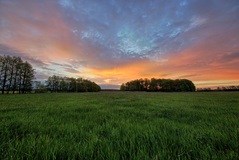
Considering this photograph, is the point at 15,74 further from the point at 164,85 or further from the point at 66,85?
the point at 164,85

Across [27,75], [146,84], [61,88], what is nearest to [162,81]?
[146,84]

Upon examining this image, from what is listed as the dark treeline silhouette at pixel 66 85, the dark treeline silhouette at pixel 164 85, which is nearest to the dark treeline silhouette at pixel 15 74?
the dark treeline silhouette at pixel 66 85

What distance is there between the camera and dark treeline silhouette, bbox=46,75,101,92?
290 ft

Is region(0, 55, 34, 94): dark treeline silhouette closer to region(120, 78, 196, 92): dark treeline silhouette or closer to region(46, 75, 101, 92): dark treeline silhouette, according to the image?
region(46, 75, 101, 92): dark treeline silhouette

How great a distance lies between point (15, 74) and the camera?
42.0m

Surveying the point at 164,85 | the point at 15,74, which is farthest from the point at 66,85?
the point at 164,85

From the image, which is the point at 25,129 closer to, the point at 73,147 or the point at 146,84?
the point at 73,147

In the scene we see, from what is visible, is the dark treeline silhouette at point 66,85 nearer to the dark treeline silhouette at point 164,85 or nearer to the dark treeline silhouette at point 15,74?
the dark treeline silhouette at point 15,74

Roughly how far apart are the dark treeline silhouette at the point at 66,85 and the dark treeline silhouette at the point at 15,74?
4114 centimetres

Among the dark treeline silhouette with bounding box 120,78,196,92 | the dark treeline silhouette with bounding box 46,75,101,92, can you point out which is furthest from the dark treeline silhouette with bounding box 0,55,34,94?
the dark treeline silhouette with bounding box 120,78,196,92

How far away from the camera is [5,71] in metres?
39.2

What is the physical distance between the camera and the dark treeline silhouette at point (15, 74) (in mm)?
38719

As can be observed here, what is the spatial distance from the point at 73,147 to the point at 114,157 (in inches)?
31.1

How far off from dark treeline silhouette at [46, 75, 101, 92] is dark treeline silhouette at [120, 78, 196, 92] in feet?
171
